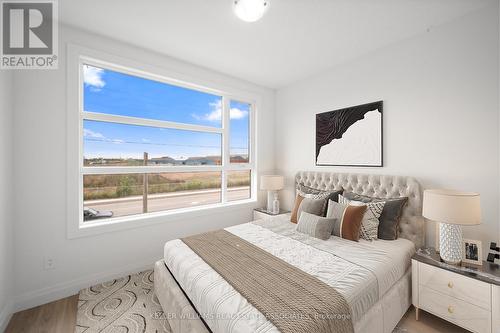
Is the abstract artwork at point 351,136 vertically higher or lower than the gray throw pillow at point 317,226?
higher

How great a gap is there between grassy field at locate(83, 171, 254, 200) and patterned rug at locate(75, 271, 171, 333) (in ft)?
3.36

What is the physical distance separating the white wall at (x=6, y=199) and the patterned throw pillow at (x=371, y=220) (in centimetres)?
325

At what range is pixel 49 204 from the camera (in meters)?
2.07

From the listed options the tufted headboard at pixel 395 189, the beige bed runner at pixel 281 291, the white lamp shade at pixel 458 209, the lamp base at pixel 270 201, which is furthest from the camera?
the lamp base at pixel 270 201

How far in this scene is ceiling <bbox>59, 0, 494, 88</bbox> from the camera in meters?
1.83

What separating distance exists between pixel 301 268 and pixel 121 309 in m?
1.72

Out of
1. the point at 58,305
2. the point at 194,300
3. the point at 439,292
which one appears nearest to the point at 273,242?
the point at 194,300

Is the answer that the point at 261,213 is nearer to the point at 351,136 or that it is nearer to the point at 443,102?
the point at 351,136

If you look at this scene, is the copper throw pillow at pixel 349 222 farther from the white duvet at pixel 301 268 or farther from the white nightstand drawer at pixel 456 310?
the white nightstand drawer at pixel 456 310

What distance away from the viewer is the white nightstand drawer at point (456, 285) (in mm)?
1508

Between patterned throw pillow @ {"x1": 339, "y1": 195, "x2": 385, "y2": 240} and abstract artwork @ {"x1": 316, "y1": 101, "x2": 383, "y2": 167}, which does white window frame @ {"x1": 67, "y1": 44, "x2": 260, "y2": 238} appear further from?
patterned throw pillow @ {"x1": 339, "y1": 195, "x2": 385, "y2": 240}

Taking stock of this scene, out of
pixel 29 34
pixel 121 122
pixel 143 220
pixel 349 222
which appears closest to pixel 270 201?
pixel 349 222

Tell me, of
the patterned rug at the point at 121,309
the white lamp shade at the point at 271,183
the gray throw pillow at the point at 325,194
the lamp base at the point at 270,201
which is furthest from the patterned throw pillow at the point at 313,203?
the patterned rug at the point at 121,309

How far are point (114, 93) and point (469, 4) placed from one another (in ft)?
12.2
